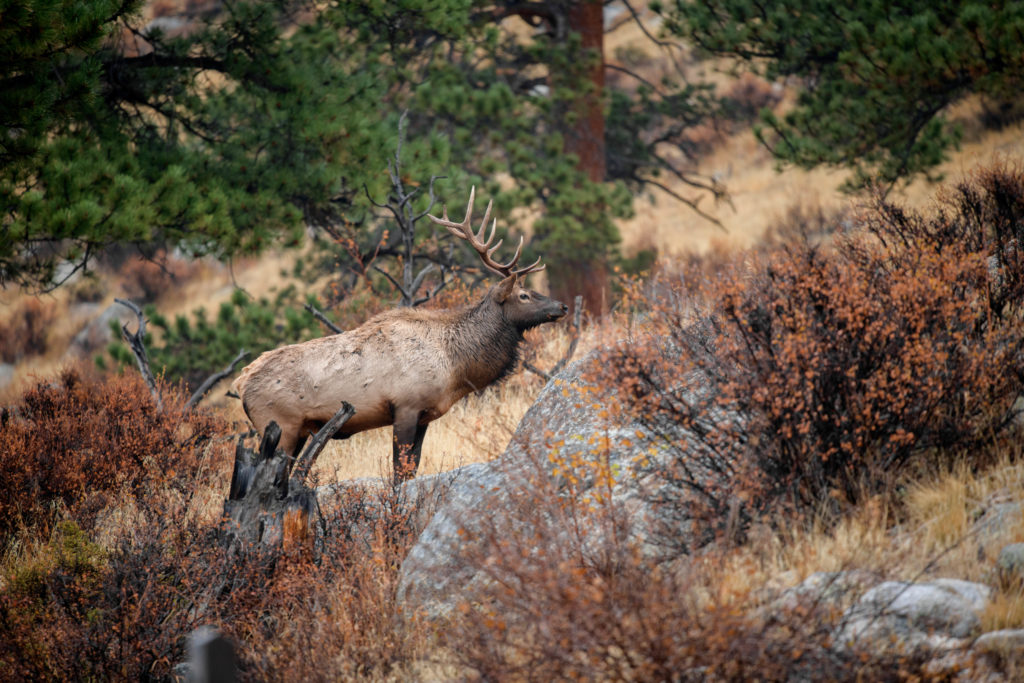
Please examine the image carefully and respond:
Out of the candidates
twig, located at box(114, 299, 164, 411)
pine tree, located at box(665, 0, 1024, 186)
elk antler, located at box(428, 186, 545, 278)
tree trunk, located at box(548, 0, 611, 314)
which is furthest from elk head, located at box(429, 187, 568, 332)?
tree trunk, located at box(548, 0, 611, 314)

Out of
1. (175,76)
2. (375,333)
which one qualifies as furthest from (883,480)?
(175,76)

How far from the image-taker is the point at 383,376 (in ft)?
25.1

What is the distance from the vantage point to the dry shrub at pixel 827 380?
4.84 meters

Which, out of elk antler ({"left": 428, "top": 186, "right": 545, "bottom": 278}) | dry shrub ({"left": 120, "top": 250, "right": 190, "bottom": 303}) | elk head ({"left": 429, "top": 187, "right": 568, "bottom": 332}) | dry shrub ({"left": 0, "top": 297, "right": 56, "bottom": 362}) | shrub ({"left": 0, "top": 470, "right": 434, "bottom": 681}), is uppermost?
dry shrub ({"left": 120, "top": 250, "right": 190, "bottom": 303})

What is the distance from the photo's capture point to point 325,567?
5.73 m

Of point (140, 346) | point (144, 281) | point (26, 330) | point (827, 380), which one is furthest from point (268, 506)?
point (144, 281)

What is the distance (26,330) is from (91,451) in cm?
1874

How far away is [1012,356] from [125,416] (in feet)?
25.1

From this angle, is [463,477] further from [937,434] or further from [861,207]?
[861,207]

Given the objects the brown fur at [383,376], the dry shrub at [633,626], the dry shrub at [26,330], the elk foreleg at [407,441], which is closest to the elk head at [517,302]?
the brown fur at [383,376]

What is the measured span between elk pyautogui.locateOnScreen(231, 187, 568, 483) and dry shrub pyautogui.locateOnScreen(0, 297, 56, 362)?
60.2ft

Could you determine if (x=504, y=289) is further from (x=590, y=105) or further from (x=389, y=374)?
(x=590, y=105)

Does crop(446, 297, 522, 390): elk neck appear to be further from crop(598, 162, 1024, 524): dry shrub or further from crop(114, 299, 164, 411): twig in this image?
crop(114, 299, 164, 411): twig

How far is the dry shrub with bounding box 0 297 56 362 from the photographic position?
77.8 ft
